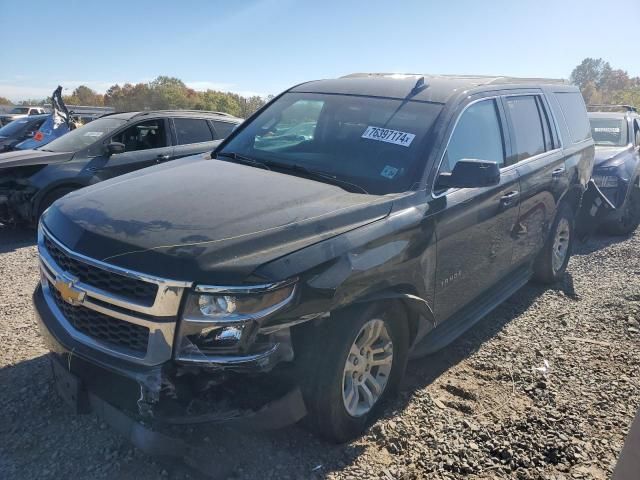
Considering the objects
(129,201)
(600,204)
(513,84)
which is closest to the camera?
(129,201)

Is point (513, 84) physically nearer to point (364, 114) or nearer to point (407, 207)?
point (364, 114)

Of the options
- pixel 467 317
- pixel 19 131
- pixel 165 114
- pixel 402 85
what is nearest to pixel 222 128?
pixel 165 114

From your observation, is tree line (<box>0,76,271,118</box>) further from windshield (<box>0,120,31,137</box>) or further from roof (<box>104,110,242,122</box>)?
roof (<box>104,110,242,122</box>)

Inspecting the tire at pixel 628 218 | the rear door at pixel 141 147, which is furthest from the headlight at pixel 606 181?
the rear door at pixel 141 147

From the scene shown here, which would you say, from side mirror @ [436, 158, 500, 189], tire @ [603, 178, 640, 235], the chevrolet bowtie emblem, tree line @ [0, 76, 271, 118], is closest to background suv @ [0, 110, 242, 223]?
the chevrolet bowtie emblem

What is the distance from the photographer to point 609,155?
7734 mm

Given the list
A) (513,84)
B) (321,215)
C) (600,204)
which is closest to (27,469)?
(321,215)

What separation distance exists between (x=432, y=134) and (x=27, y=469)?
2.92 metres

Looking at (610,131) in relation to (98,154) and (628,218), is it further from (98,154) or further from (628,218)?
(98,154)

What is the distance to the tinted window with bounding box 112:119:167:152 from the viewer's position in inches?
300

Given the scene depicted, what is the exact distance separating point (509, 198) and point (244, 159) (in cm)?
202

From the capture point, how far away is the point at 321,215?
2672mm

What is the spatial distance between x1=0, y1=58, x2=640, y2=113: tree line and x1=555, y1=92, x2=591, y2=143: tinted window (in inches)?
599

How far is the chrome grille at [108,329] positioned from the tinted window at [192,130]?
5.72m
